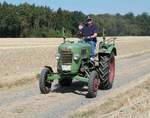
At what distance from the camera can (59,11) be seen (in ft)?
375

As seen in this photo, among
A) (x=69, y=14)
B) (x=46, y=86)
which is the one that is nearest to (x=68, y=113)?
(x=46, y=86)

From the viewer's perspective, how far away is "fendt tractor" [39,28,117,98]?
13.0 metres

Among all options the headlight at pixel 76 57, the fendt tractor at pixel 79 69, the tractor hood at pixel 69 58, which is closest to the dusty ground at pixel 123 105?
the fendt tractor at pixel 79 69

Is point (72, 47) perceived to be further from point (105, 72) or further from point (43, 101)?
point (43, 101)

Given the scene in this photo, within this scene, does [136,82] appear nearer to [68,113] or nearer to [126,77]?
[126,77]

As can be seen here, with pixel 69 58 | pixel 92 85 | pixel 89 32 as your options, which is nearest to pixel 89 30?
pixel 89 32

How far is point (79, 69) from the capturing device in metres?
13.3

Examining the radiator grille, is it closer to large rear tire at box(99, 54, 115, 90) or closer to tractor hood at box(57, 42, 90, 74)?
tractor hood at box(57, 42, 90, 74)

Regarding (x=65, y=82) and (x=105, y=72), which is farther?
(x=65, y=82)

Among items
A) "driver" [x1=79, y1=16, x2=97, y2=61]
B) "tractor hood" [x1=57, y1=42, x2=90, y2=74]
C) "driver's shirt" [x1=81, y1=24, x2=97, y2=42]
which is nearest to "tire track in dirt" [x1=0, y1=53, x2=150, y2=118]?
"tractor hood" [x1=57, y1=42, x2=90, y2=74]

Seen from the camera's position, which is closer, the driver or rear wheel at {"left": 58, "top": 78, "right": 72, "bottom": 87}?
the driver

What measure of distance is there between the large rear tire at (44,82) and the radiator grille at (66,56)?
0.66 meters

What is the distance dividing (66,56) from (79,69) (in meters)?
0.58

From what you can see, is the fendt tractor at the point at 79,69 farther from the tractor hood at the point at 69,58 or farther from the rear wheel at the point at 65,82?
the rear wheel at the point at 65,82
